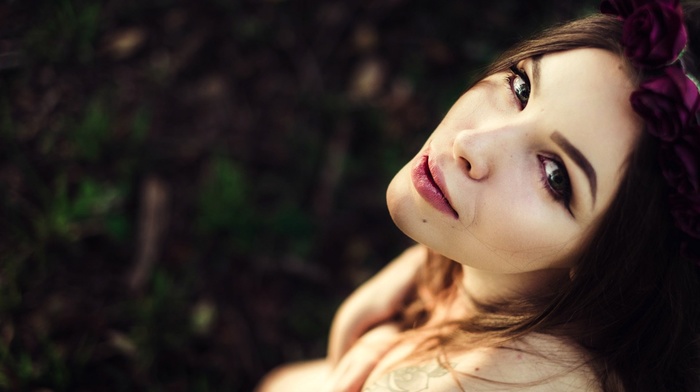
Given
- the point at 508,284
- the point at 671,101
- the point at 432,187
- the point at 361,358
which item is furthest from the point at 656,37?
the point at 361,358

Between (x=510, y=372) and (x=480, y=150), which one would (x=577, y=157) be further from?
(x=510, y=372)

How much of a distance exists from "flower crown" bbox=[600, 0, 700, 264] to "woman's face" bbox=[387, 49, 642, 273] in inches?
1.6

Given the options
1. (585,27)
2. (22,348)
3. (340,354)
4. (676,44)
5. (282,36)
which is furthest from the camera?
(282,36)

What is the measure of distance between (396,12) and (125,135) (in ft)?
4.26

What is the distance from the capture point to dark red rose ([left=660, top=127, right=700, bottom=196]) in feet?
3.33

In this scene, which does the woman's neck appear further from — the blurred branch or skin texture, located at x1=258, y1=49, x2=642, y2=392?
the blurred branch

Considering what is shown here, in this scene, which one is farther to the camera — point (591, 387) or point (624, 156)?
point (591, 387)

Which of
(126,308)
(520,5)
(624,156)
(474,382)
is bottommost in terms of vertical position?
(126,308)

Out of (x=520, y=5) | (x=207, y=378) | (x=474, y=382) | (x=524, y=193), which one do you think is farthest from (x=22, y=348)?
(x=520, y=5)

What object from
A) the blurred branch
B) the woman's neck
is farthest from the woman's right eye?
the blurred branch

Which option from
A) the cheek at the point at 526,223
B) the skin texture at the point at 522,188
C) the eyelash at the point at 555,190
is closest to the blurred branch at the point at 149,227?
the skin texture at the point at 522,188

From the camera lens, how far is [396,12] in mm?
2773

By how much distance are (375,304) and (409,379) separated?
1.37ft

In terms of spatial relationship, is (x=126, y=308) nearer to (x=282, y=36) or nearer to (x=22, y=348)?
(x=22, y=348)
